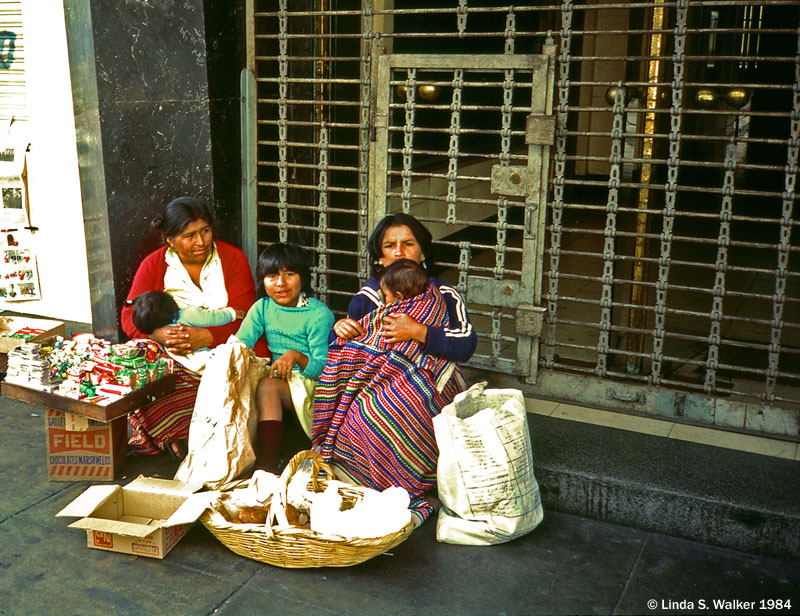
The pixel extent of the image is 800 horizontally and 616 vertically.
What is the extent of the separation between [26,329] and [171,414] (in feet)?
3.94

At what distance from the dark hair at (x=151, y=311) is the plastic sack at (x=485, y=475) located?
1.60 meters

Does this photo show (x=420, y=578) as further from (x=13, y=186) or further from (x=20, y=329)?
(x=13, y=186)

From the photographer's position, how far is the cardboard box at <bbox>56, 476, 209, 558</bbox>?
3.11m

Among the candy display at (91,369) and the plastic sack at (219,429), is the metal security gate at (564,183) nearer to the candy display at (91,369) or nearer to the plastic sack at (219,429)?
the plastic sack at (219,429)

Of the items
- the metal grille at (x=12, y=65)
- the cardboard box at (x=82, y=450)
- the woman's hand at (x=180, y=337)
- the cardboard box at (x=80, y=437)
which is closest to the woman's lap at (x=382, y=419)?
the woman's hand at (x=180, y=337)

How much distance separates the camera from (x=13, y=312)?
17.2ft

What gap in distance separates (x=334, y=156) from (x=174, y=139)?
111 cm

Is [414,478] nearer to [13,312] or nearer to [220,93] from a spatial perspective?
[220,93]

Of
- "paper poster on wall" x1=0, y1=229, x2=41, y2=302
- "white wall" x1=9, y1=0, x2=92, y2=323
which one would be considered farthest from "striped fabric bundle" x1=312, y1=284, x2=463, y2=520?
"paper poster on wall" x1=0, y1=229, x2=41, y2=302

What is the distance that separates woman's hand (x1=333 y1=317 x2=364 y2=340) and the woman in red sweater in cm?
73

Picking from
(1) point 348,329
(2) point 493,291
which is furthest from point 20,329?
(2) point 493,291

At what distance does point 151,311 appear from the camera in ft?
13.1

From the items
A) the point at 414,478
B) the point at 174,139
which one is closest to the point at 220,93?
the point at 174,139

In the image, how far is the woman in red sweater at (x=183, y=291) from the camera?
3.97 metres
